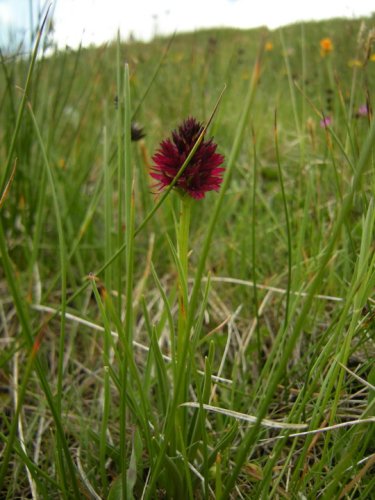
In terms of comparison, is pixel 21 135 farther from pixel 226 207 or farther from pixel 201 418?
pixel 201 418

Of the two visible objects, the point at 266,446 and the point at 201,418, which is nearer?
the point at 201,418

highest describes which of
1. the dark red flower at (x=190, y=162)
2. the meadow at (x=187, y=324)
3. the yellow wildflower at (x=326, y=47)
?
the yellow wildflower at (x=326, y=47)

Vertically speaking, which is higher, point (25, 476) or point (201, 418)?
point (201, 418)

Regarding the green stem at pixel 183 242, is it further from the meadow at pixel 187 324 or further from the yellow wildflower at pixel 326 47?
the yellow wildflower at pixel 326 47

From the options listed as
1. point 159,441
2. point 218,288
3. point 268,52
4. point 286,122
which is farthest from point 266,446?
point 268,52

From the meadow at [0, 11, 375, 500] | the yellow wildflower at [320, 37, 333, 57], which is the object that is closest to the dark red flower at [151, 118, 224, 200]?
the meadow at [0, 11, 375, 500]

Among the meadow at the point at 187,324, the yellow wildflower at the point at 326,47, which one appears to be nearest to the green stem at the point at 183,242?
the meadow at the point at 187,324
